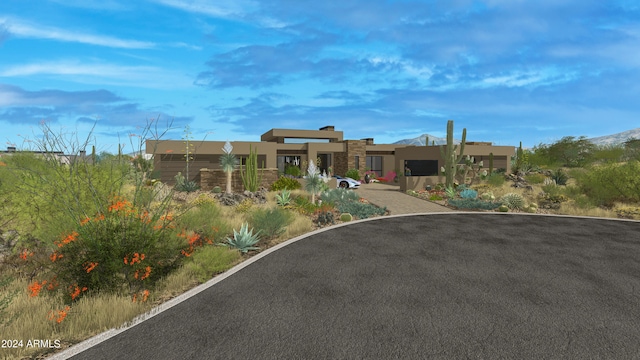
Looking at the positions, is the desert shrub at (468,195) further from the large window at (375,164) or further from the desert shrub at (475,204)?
the large window at (375,164)

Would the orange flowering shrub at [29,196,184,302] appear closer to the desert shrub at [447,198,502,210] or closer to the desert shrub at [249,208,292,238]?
the desert shrub at [249,208,292,238]

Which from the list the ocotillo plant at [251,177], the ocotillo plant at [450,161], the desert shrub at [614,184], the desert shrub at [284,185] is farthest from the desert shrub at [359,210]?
the desert shrub at [614,184]

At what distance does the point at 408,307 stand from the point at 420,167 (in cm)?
3158

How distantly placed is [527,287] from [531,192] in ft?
56.1

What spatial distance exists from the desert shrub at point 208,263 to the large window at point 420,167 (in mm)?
Result: 27886

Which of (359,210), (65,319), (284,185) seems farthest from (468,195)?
(65,319)

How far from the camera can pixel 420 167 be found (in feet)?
116

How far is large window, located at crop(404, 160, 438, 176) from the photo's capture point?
3300 centimetres

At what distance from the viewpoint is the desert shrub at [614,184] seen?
51.8 ft

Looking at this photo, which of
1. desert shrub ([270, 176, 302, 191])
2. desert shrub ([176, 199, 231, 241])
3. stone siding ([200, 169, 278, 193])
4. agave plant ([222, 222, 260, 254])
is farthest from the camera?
stone siding ([200, 169, 278, 193])

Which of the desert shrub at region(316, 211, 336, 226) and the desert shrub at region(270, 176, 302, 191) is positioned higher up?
the desert shrub at region(270, 176, 302, 191)

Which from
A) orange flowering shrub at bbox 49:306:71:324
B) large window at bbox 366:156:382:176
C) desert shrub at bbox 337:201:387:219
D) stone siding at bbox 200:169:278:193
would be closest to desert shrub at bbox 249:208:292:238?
desert shrub at bbox 337:201:387:219

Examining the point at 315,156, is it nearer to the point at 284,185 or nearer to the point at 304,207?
the point at 284,185

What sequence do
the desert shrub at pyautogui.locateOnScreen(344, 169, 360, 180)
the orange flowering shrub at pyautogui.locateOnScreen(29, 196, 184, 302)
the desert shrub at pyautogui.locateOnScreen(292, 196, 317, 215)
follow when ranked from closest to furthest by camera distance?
the orange flowering shrub at pyautogui.locateOnScreen(29, 196, 184, 302), the desert shrub at pyautogui.locateOnScreen(292, 196, 317, 215), the desert shrub at pyautogui.locateOnScreen(344, 169, 360, 180)
